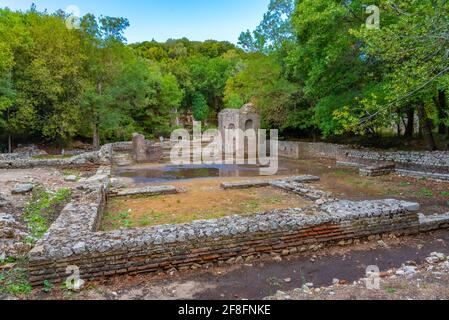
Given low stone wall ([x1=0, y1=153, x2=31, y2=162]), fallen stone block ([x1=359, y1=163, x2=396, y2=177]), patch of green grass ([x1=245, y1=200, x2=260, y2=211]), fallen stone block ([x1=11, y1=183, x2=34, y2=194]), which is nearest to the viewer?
patch of green grass ([x1=245, y1=200, x2=260, y2=211])

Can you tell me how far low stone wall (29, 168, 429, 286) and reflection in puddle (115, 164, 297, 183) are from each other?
609 cm

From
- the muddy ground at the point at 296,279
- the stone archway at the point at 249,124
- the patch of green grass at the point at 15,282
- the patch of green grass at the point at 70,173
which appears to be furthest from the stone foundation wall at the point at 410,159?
the patch of green grass at the point at 15,282

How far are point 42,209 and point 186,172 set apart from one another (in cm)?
682

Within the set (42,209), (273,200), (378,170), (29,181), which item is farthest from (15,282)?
(378,170)

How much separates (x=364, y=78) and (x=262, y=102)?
797cm

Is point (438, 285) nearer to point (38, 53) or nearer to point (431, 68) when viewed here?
point (431, 68)

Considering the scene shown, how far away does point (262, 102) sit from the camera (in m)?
20.7

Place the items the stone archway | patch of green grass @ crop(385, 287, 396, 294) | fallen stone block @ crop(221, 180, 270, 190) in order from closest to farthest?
patch of green grass @ crop(385, 287, 396, 294) → fallen stone block @ crop(221, 180, 270, 190) → the stone archway

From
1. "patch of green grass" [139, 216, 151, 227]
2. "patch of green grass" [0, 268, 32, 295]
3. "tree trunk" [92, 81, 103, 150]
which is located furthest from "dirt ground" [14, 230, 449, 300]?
"tree trunk" [92, 81, 103, 150]

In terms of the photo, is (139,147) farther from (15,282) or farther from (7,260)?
(15,282)

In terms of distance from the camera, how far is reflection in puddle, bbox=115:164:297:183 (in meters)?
12.5

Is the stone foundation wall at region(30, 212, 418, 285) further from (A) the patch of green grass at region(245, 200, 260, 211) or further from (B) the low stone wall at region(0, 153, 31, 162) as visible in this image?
(B) the low stone wall at region(0, 153, 31, 162)

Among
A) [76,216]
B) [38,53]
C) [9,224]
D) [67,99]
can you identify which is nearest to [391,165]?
[76,216]

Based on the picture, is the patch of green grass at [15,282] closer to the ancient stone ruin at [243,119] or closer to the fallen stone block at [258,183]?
the fallen stone block at [258,183]
